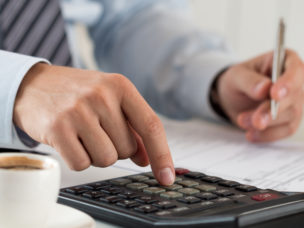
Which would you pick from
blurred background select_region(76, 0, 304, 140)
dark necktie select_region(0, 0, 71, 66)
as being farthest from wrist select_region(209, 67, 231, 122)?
blurred background select_region(76, 0, 304, 140)

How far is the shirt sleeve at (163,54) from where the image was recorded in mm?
1105

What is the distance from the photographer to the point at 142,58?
4.02 ft

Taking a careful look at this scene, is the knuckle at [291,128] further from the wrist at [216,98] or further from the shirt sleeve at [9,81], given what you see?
the shirt sleeve at [9,81]

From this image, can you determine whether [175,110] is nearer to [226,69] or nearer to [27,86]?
[226,69]

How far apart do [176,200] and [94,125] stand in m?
0.11

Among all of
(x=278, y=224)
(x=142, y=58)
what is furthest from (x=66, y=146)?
(x=142, y=58)

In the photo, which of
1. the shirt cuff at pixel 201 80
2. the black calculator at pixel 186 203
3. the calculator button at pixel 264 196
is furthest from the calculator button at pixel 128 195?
the shirt cuff at pixel 201 80

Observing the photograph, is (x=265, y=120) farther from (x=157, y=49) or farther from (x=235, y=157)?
(x=157, y=49)

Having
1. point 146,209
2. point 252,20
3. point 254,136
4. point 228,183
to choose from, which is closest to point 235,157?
point 254,136

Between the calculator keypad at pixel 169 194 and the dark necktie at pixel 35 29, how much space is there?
0.41 meters

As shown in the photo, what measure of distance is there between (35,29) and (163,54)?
0.37 m

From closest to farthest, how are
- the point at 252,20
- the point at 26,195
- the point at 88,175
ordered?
the point at 26,195 < the point at 88,175 < the point at 252,20

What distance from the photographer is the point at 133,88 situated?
1.73ft

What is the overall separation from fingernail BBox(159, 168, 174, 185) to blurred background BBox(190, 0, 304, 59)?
146 cm
